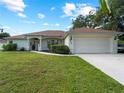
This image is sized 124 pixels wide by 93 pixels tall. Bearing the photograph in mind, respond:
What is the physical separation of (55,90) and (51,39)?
29.5 m

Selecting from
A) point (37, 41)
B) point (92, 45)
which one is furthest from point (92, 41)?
point (37, 41)

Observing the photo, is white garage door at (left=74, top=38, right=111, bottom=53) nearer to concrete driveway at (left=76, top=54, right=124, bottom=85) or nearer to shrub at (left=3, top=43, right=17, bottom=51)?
concrete driveway at (left=76, top=54, right=124, bottom=85)

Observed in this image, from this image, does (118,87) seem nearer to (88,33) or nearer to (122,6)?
(88,33)

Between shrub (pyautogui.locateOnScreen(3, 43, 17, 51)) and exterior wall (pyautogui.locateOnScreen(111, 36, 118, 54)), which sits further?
shrub (pyautogui.locateOnScreen(3, 43, 17, 51))

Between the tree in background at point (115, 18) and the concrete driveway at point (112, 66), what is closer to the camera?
the concrete driveway at point (112, 66)

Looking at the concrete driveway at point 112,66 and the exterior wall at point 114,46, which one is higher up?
the exterior wall at point 114,46

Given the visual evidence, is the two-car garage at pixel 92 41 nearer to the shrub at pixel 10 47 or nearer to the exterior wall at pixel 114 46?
the exterior wall at pixel 114 46

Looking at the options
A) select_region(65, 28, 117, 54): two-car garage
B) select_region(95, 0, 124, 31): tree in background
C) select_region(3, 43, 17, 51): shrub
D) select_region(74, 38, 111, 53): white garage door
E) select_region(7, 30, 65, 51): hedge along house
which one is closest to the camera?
select_region(65, 28, 117, 54): two-car garage

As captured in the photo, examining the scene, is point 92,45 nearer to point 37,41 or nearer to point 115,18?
point 115,18

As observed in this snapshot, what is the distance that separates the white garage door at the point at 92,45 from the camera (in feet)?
86.2

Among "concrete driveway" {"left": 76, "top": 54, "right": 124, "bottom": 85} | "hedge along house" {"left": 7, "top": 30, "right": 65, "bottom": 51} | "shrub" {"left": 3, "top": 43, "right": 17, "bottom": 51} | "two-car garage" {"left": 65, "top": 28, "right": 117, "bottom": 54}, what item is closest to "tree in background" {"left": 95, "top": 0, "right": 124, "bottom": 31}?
"two-car garage" {"left": 65, "top": 28, "right": 117, "bottom": 54}

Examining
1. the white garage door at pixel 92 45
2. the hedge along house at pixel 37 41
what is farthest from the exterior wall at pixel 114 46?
the hedge along house at pixel 37 41

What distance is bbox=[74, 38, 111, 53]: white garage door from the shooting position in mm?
26266

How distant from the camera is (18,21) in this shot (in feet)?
109
